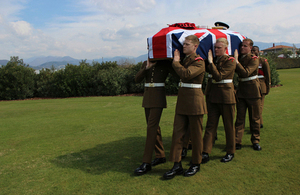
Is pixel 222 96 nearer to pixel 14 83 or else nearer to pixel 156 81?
pixel 156 81

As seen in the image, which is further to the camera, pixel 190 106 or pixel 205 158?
pixel 205 158

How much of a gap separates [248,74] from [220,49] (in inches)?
39.1

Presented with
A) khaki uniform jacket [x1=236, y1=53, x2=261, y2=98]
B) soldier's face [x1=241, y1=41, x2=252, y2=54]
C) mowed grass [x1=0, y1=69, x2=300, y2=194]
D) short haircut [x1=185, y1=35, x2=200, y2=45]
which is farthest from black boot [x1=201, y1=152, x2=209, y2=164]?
soldier's face [x1=241, y1=41, x2=252, y2=54]

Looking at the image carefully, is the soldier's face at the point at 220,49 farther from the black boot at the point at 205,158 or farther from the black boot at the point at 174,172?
the black boot at the point at 174,172

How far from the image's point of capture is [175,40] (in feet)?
12.0

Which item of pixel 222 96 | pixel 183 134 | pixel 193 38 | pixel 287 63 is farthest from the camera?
pixel 287 63

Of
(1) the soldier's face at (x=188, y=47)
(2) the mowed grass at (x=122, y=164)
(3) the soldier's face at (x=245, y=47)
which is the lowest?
(2) the mowed grass at (x=122, y=164)

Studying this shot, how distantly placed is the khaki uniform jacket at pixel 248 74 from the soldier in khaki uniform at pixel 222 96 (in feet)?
1.87

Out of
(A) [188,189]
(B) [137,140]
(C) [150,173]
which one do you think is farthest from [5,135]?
(A) [188,189]

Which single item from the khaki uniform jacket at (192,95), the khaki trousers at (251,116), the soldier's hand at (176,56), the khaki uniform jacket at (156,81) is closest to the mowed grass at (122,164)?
the khaki trousers at (251,116)

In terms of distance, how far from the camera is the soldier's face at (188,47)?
11.6 ft

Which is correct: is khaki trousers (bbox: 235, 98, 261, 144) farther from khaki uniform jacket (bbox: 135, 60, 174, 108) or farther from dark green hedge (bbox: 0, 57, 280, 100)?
dark green hedge (bbox: 0, 57, 280, 100)

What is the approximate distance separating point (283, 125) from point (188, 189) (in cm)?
444

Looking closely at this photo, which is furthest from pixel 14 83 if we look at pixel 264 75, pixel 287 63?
pixel 287 63
